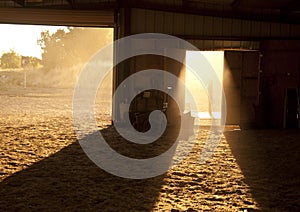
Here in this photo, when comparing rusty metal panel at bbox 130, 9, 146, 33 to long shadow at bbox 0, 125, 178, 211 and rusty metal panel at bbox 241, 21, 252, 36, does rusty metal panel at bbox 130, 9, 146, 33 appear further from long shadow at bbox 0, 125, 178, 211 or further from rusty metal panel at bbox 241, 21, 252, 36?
long shadow at bbox 0, 125, 178, 211

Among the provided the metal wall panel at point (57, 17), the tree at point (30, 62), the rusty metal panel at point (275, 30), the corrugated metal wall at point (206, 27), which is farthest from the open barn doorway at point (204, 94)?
the tree at point (30, 62)


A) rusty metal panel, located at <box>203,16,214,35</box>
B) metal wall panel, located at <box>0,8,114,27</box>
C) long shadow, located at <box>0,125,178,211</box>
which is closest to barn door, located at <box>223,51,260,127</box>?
rusty metal panel, located at <box>203,16,214,35</box>

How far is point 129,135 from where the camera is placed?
9258 mm

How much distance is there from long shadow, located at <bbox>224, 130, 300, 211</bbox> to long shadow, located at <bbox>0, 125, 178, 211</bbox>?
1441 millimetres

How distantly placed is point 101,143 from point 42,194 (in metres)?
3.59

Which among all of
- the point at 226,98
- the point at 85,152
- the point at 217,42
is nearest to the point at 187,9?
the point at 217,42

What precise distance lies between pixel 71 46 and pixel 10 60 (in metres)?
11.7

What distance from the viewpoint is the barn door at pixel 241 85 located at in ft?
38.0

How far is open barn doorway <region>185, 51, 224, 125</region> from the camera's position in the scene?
565 inches

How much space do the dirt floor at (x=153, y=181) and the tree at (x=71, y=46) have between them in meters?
36.2

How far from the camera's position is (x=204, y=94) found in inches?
1027

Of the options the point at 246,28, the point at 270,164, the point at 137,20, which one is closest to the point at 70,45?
the point at 137,20

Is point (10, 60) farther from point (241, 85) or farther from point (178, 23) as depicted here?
point (241, 85)

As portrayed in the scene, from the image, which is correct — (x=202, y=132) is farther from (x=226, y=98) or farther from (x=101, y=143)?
(x=101, y=143)
